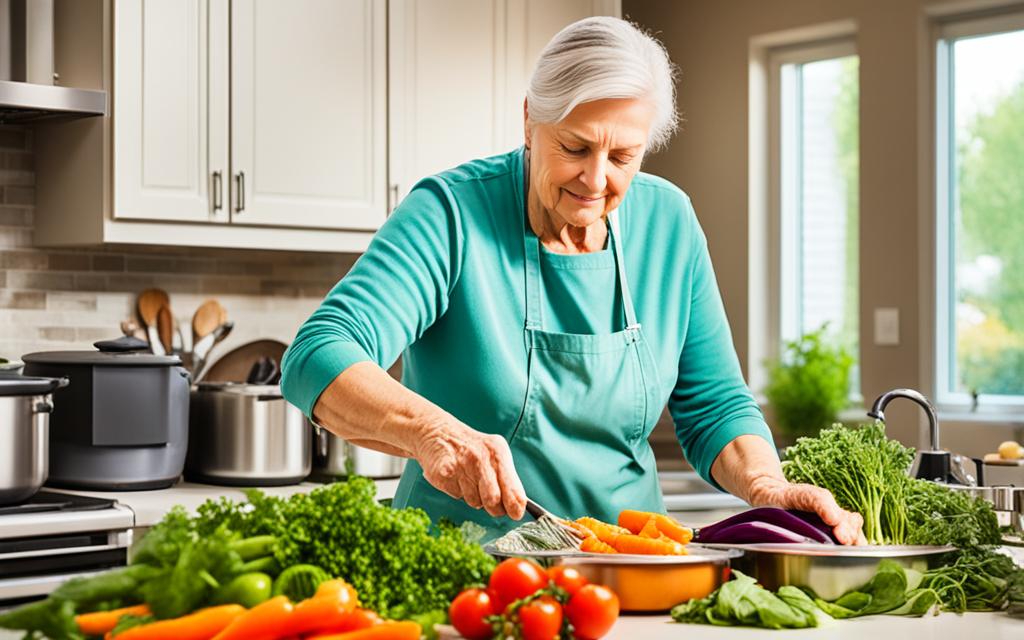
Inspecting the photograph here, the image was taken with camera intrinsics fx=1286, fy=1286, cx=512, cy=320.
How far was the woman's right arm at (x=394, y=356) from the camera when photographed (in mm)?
1517

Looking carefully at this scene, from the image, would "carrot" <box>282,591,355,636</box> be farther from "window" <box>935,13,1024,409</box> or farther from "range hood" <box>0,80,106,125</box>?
"window" <box>935,13,1024,409</box>

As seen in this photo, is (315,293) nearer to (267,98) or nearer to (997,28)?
(267,98)

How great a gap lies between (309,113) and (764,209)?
76.2 inches

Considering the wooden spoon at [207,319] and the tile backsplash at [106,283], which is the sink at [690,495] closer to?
the tile backsplash at [106,283]

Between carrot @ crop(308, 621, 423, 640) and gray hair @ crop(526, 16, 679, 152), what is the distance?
0.83 m

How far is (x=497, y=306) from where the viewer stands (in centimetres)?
193

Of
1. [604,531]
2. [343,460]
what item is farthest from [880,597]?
[343,460]

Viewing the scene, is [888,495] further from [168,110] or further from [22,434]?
[168,110]

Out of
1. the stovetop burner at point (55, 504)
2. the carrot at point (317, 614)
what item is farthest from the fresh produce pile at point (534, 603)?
the stovetop burner at point (55, 504)

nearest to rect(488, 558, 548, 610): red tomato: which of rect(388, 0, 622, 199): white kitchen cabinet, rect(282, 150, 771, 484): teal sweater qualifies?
rect(282, 150, 771, 484): teal sweater

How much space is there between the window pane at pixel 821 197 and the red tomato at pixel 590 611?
343cm

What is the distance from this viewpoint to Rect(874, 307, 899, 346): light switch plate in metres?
4.26

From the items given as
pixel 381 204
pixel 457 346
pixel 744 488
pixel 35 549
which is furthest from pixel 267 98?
pixel 744 488

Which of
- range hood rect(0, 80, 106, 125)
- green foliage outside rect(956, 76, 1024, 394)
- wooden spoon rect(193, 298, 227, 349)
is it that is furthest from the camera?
green foliage outside rect(956, 76, 1024, 394)
